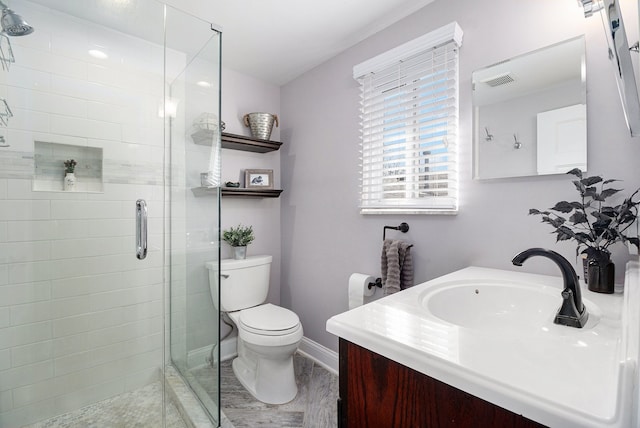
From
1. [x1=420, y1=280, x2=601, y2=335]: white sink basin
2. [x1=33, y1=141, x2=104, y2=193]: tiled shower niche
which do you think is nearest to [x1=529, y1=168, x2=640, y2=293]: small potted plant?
[x1=420, y1=280, x2=601, y2=335]: white sink basin

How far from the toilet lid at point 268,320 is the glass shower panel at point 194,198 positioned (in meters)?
0.26

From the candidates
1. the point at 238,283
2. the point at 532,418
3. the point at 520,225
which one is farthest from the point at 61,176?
the point at 520,225

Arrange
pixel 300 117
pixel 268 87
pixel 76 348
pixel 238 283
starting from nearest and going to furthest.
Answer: pixel 76 348 → pixel 238 283 → pixel 300 117 → pixel 268 87

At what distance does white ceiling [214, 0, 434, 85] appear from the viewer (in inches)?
69.7

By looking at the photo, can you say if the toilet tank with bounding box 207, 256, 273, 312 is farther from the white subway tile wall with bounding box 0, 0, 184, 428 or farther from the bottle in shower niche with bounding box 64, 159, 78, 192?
the bottle in shower niche with bounding box 64, 159, 78, 192

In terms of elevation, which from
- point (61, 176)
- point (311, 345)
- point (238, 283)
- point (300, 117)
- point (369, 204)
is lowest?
point (311, 345)

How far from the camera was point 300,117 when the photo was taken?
101 inches

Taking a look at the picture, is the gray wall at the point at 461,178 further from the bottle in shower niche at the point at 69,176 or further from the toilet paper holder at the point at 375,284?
the bottle in shower niche at the point at 69,176

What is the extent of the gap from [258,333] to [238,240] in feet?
2.47

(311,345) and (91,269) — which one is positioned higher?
(91,269)

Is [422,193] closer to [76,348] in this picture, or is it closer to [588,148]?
[588,148]

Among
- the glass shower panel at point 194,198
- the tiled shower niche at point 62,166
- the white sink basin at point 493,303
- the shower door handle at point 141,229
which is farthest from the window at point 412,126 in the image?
the tiled shower niche at point 62,166

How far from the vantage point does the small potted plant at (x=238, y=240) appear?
2328 mm

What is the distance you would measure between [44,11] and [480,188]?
2438 millimetres
